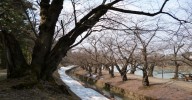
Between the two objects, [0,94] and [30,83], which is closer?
[0,94]

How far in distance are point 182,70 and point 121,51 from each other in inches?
665

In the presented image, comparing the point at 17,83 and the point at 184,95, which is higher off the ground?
the point at 17,83

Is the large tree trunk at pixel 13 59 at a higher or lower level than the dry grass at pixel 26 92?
higher

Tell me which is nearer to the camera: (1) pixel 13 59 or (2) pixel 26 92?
(2) pixel 26 92

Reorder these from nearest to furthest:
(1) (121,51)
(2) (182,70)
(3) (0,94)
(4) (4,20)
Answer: (3) (0,94)
(4) (4,20)
(1) (121,51)
(2) (182,70)

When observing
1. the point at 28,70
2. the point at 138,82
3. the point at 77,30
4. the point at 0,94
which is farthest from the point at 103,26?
the point at 138,82

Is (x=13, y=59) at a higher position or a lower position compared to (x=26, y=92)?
higher

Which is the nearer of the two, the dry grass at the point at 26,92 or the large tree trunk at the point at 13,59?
the dry grass at the point at 26,92

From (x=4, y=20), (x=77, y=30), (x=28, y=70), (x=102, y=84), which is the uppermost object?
(x=4, y=20)

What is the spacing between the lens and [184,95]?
21.6 metres

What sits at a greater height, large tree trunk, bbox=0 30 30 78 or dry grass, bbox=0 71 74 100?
large tree trunk, bbox=0 30 30 78

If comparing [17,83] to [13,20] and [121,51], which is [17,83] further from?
[121,51]

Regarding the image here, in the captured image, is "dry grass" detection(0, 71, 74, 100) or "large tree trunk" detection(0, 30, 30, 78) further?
"large tree trunk" detection(0, 30, 30, 78)

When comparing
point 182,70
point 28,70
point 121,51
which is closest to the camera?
point 28,70
